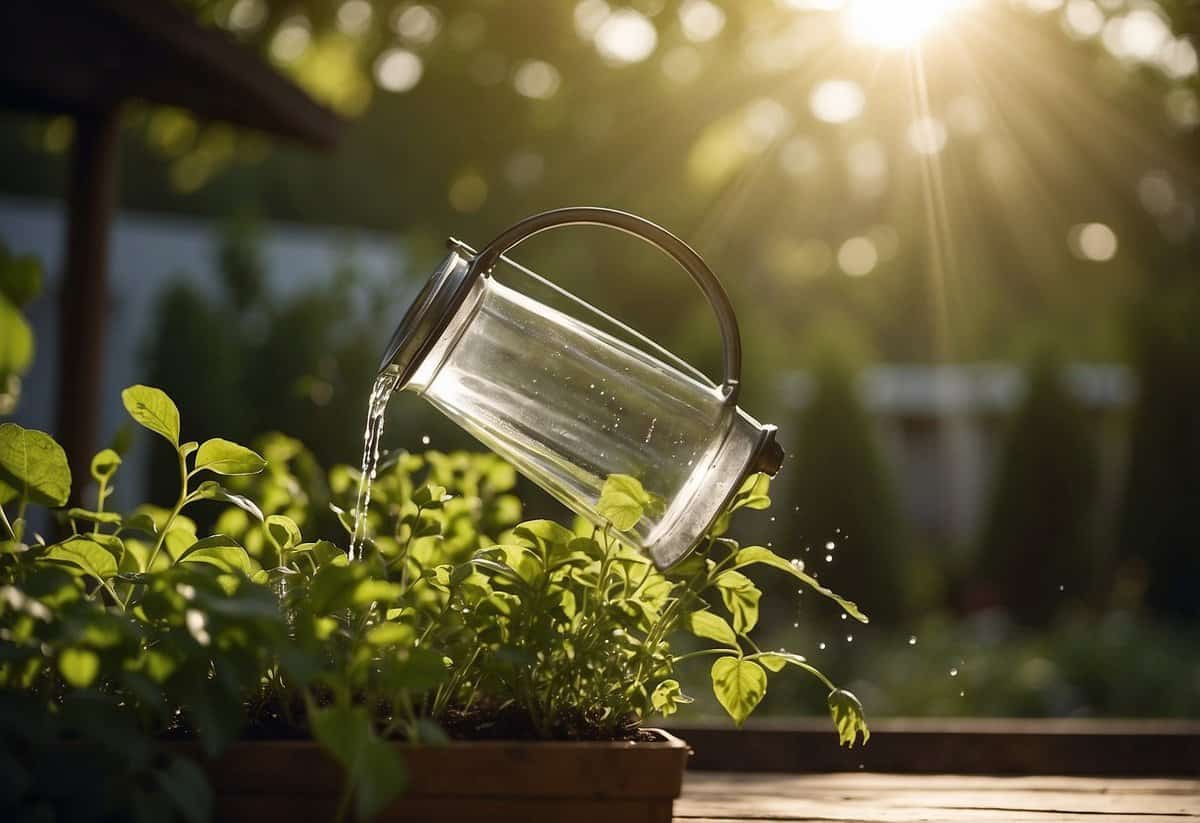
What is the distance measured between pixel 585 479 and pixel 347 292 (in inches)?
214

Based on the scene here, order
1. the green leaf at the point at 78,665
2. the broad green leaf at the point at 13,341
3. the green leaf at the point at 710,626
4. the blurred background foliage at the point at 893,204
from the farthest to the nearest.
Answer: the blurred background foliage at the point at 893,204 → the green leaf at the point at 710,626 → the green leaf at the point at 78,665 → the broad green leaf at the point at 13,341

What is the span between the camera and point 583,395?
94 cm

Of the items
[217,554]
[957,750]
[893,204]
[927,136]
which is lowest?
[957,750]

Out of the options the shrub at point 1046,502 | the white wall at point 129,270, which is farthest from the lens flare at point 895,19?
the white wall at point 129,270

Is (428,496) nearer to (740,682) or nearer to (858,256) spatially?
(740,682)

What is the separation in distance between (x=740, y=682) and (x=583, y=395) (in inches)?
9.7

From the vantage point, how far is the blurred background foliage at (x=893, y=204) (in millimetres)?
5035

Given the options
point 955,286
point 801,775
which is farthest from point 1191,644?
point 955,286

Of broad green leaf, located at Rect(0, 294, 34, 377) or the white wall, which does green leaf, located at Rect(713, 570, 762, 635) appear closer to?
broad green leaf, located at Rect(0, 294, 34, 377)

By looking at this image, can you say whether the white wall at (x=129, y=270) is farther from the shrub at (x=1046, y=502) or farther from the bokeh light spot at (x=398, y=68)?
the shrub at (x=1046, y=502)

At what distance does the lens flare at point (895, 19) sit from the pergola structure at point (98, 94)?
5.99 ft

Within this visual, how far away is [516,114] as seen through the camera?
7.41 metres

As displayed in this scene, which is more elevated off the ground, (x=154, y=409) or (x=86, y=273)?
(x=154, y=409)

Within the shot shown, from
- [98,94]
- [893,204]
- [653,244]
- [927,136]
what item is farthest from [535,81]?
[653,244]
